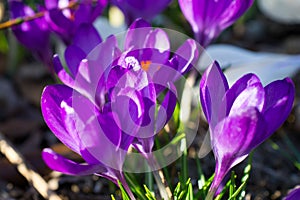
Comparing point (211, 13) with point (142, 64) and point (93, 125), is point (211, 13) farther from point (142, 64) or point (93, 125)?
point (93, 125)

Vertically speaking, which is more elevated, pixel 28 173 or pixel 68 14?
pixel 68 14

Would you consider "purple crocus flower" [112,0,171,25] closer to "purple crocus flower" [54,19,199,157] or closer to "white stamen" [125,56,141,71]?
"purple crocus flower" [54,19,199,157]

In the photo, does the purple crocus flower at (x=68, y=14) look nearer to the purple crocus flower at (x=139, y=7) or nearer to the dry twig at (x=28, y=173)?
the purple crocus flower at (x=139, y=7)

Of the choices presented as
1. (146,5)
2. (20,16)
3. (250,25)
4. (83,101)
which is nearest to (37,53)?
(20,16)

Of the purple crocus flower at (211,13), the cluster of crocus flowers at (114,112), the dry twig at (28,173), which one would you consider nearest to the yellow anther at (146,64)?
the cluster of crocus flowers at (114,112)

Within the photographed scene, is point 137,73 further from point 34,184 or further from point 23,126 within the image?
point 23,126

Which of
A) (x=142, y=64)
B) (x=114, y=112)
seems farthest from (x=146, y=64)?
(x=114, y=112)
